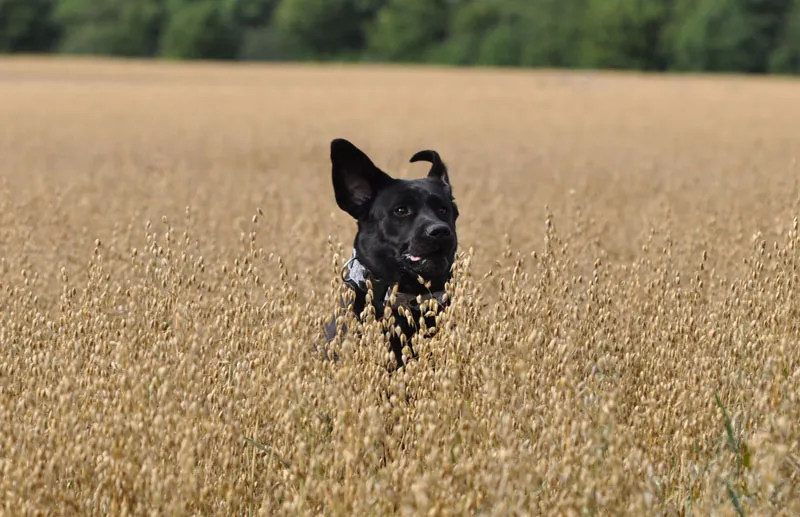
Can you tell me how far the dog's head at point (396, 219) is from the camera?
478 cm

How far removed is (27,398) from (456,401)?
1.42 m

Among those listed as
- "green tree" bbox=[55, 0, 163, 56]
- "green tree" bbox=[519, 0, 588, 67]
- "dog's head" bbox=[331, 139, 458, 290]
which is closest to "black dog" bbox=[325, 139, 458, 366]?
"dog's head" bbox=[331, 139, 458, 290]

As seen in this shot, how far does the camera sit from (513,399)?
3.80 m

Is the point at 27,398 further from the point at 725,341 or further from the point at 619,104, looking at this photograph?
the point at 619,104

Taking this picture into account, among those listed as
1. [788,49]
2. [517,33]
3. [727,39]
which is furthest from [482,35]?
[788,49]

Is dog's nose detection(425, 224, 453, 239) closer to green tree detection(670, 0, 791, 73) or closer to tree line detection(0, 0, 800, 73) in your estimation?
tree line detection(0, 0, 800, 73)

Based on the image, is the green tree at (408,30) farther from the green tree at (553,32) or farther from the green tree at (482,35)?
the green tree at (553,32)

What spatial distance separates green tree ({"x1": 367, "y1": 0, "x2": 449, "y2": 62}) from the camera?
9512 cm

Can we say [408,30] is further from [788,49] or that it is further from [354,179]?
[354,179]

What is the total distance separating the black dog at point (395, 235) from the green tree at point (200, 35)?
85.8 metres

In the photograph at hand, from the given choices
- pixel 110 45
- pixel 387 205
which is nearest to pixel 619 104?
pixel 387 205

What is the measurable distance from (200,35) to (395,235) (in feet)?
284

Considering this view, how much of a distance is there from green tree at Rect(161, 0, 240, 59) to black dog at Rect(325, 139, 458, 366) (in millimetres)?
85754

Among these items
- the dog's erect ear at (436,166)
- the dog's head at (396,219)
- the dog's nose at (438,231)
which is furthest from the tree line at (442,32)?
the dog's nose at (438,231)
